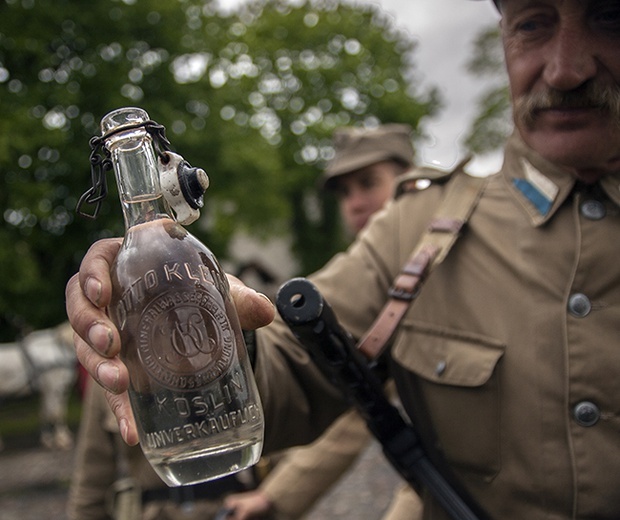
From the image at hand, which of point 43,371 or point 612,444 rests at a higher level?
point 612,444

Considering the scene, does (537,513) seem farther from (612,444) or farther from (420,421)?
(420,421)

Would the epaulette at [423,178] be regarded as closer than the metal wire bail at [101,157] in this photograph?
No

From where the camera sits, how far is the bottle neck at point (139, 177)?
4.79 ft

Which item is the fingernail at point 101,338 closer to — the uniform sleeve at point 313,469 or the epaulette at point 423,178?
the epaulette at point 423,178

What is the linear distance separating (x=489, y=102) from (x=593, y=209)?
24.4 m

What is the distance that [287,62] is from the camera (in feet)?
104

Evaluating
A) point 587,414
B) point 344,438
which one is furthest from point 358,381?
point 344,438

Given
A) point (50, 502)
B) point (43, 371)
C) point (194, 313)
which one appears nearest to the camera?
point (194, 313)

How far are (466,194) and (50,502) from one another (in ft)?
29.1

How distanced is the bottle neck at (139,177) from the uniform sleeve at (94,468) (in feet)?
8.99

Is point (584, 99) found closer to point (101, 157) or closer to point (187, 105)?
point (101, 157)

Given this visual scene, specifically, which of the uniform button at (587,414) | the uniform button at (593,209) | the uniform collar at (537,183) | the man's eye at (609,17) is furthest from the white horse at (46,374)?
the man's eye at (609,17)

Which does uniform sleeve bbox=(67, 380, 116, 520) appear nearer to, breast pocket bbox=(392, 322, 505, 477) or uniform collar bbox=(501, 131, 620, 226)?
breast pocket bbox=(392, 322, 505, 477)

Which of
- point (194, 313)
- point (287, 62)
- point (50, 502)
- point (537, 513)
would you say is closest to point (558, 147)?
point (537, 513)
